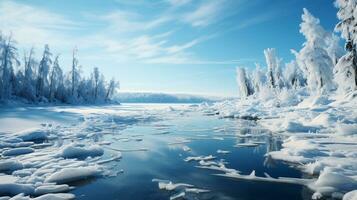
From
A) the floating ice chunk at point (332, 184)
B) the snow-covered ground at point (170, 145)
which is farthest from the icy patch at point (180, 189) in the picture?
the floating ice chunk at point (332, 184)

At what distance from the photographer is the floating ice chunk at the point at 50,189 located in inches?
259

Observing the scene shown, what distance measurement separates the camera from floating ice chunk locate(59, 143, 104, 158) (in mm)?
10516

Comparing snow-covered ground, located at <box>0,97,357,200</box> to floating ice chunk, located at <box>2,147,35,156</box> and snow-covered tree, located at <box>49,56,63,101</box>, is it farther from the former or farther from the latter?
snow-covered tree, located at <box>49,56,63,101</box>

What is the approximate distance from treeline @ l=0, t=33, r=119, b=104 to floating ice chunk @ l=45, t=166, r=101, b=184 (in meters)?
40.4

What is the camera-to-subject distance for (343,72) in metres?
23.4

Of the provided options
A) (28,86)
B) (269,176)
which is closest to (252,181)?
(269,176)

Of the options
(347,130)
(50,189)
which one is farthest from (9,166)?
(347,130)

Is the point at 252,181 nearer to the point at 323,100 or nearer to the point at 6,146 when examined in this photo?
the point at 6,146

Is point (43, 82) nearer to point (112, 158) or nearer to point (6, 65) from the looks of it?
point (6, 65)

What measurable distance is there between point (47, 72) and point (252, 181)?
185 ft

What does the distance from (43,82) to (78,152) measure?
49.6 meters

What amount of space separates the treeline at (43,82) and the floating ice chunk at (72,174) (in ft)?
132

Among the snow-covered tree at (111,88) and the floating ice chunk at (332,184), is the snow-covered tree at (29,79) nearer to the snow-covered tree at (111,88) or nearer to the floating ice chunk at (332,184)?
the snow-covered tree at (111,88)

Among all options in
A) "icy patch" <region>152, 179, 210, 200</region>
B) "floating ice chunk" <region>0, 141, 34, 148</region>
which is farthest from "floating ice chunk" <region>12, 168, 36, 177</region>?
"floating ice chunk" <region>0, 141, 34, 148</region>
